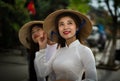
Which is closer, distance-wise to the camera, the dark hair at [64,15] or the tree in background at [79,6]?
the dark hair at [64,15]

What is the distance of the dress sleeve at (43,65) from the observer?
304cm

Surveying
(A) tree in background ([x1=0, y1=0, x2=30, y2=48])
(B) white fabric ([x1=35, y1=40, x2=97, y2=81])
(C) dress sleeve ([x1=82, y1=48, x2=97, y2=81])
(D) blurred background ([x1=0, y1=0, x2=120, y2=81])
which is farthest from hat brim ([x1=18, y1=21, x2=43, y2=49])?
(A) tree in background ([x1=0, y1=0, x2=30, y2=48])

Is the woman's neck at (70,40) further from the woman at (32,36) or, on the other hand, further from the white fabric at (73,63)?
the woman at (32,36)

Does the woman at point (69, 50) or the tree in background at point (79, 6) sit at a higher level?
the tree in background at point (79, 6)

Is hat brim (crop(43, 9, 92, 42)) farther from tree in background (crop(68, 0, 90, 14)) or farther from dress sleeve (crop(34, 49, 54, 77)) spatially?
tree in background (crop(68, 0, 90, 14))

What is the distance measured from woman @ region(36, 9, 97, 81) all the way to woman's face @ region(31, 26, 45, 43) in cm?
25

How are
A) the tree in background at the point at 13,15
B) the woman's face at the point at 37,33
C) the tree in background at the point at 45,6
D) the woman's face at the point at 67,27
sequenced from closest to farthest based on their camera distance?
the woman's face at the point at 67,27 < the woman's face at the point at 37,33 < the tree in background at the point at 13,15 < the tree in background at the point at 45,6

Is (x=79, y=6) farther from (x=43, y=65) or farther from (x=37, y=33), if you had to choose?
(x=43, y=65)

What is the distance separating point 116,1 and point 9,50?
795cm

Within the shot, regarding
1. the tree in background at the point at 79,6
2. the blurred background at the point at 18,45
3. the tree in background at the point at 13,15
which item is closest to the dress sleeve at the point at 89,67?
the blurred background at the point at 18,45

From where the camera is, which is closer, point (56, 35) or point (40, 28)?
point (56, 35)

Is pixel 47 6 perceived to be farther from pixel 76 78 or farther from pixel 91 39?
pixel 76 78

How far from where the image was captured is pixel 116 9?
11273mm

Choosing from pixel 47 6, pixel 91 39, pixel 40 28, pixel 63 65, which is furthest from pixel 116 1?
pixel 47 6
